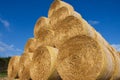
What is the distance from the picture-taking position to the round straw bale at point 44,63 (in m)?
6.75

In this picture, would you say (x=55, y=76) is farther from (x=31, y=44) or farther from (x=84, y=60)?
(x=31, y=44)

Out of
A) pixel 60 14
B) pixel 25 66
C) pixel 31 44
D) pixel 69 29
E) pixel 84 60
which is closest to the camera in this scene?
pixel 84 60

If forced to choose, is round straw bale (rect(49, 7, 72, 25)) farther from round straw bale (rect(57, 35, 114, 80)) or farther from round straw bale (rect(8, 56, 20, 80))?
round straw bale (rect(57, 35, 114, 80))

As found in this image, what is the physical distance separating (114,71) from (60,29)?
2297 mm

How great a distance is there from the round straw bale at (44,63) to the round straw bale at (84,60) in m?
0.45

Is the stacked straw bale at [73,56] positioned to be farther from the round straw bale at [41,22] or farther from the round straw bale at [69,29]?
the round straw bale at [41,22]

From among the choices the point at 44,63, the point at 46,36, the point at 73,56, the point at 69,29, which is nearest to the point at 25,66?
the point at 46,36

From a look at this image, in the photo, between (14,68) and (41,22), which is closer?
(41,22)

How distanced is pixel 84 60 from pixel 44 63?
147 centimetres

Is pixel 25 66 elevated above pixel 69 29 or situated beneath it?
situated beneath

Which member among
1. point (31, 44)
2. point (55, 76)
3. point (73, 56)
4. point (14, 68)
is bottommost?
point (55, 76)

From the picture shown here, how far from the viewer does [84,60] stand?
231 inches

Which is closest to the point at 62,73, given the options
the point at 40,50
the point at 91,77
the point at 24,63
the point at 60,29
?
the point at 91,77

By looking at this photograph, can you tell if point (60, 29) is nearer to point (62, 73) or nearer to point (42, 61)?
point (42, 61)
